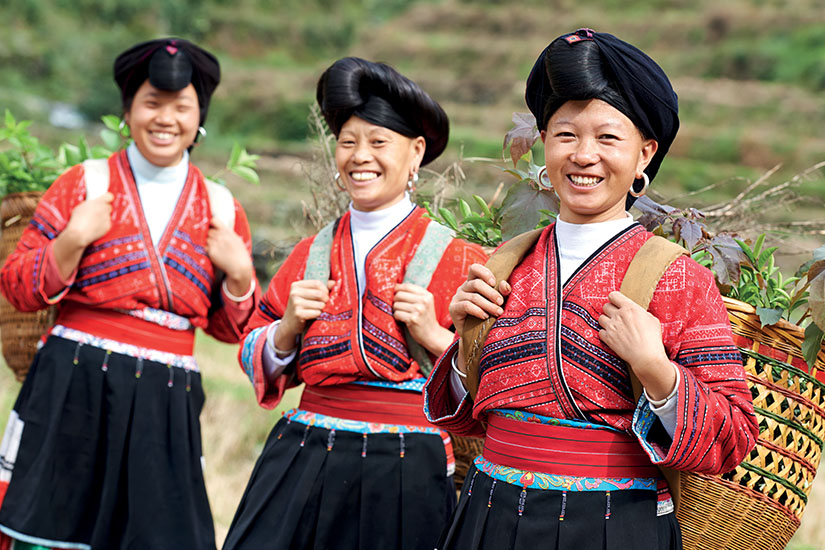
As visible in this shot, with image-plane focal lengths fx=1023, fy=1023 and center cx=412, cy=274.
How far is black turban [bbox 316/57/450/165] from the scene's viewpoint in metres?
2.76

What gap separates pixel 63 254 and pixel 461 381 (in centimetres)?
161

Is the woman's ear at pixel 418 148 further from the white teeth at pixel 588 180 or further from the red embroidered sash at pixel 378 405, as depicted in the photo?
the white teeth at pixel 588 180

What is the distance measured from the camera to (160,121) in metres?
3.39

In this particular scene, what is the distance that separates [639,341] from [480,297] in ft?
1.22

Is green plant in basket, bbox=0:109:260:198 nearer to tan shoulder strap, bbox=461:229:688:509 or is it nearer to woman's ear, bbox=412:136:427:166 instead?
woman's ear, bbox=412:136:427:166

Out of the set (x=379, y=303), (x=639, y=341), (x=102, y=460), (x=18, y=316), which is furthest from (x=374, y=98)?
(x=18, y=316)

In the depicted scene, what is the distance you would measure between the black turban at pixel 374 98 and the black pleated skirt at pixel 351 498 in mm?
852

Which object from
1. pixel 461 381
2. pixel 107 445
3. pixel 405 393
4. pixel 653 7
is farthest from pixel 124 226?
pixel 653 7

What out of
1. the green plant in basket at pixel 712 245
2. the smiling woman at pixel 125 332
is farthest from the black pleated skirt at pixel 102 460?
the green plant in basket at pixel 712 245

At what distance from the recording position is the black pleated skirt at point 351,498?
2.62 m

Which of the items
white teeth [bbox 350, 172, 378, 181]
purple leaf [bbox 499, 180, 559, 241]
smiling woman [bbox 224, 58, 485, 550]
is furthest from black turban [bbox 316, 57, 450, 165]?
purple leaf [bbox 499, 180, 559, 241]

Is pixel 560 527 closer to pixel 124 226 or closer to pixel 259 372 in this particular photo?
A: pixel 259 372

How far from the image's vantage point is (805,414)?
7.13 feet

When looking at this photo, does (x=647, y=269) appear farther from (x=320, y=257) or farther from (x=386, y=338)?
(x=320, y=257)
